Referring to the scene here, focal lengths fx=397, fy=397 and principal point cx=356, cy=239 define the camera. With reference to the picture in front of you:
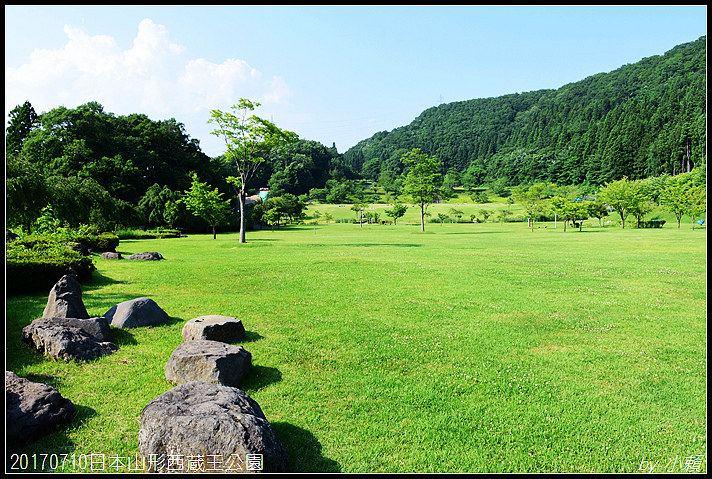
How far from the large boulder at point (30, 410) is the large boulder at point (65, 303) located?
140 inches

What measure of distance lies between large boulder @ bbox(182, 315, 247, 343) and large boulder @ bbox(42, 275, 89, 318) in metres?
2.63

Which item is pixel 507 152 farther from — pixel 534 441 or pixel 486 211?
pixel 534 441

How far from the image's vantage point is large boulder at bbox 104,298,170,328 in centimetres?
822

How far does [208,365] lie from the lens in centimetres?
541

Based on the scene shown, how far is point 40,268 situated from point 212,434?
11.3m

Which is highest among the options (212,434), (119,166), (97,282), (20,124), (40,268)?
(20,124)

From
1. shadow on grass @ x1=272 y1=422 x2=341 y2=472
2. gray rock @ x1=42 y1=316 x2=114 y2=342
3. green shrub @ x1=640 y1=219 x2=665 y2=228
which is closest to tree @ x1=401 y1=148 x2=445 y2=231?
green shrub @ x1=640 y1=219 x2=665 y2=228

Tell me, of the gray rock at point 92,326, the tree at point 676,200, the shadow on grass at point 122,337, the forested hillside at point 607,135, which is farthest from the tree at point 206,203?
the forested hillside at point 607,135

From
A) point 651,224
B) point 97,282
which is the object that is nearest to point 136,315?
point 97,282

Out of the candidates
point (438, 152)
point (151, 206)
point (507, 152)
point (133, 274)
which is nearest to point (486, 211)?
point (151, 206)

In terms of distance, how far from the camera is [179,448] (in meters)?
3.55

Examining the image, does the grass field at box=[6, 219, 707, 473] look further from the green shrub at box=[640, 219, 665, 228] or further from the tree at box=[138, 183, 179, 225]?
the green shrub at box=[640, 219, 665, 228]

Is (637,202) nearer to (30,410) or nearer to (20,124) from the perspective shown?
(30,410)

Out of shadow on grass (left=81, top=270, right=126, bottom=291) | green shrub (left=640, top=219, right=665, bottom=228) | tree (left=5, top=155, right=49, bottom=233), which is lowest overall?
shadow on grass (left=81, top=270, right=126, bottom=291)
